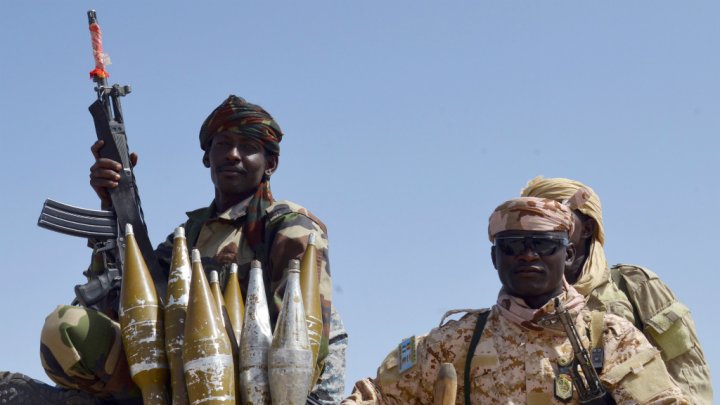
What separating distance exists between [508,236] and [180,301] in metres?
1.59

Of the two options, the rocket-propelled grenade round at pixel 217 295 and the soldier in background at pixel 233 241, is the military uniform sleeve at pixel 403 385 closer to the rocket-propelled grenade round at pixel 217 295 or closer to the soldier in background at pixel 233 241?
the soldier in background at pixel 233 241

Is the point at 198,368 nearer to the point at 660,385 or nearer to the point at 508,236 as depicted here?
the point at 508,236

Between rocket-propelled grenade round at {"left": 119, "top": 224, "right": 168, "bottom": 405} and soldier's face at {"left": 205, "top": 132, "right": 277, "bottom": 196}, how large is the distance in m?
1.30

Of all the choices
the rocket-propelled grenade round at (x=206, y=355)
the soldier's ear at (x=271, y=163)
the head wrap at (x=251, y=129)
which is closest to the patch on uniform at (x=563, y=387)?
the rocket-propelled grenade round at (x=206, y=355)

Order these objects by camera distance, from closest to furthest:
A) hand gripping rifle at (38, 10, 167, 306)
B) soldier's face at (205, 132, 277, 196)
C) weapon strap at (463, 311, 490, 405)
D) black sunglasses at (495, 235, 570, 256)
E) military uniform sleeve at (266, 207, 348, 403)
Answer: weapon strap at (463, 311, 490, 405) < black sunglasses at (495, 235, 570, 256) < military uniform sleeve at (266, 207, 348, 403) < hand gripping rifle at (38, 10, 167, 306) < soldier's face at (205, 132, 277, 196)

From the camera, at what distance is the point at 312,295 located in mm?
6172

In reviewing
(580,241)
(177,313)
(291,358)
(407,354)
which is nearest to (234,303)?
(177,313)

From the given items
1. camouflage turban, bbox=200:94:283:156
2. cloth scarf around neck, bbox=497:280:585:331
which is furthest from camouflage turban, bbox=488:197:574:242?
camouflage turban, bbox=200:94:283:156

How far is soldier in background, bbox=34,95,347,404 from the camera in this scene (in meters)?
6.14

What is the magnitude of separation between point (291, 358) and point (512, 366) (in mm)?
1041

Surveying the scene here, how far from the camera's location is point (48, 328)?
6125 millimetres

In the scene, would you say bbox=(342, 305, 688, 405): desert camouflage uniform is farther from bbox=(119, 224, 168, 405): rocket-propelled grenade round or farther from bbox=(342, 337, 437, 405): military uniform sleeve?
bbox=(119, 224, 168, 405): rocket-propelled grenade round

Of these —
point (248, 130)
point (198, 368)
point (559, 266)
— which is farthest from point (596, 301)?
point (198, 368)

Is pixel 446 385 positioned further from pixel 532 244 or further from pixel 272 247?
pixel 272 247
